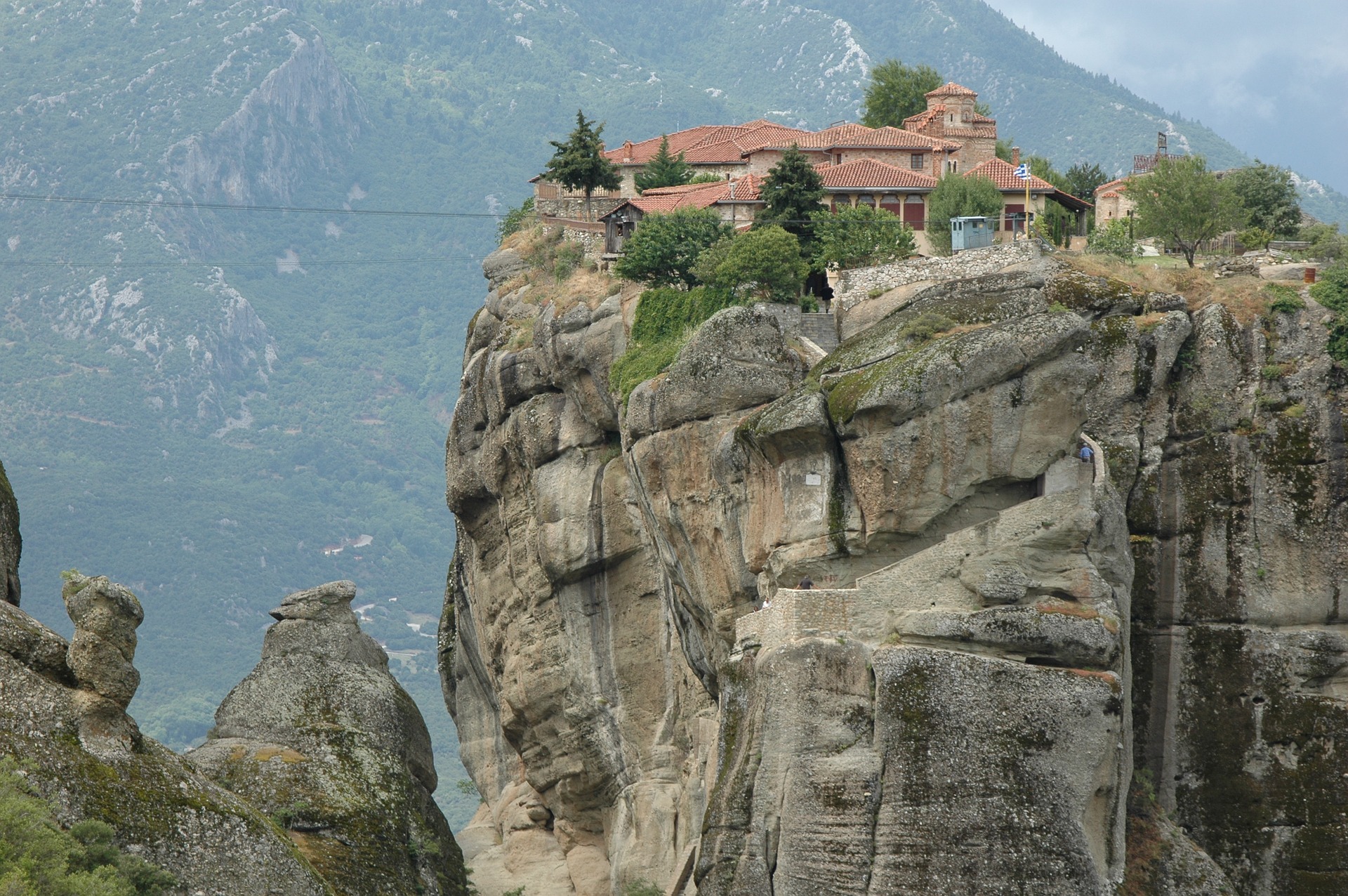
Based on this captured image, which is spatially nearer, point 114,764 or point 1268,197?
point 114,764

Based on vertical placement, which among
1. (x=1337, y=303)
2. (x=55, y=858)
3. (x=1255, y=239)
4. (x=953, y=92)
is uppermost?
(x=953, y=92)

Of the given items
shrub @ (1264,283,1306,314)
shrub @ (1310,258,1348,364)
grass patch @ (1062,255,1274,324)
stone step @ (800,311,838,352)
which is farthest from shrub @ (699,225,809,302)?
shrub @ (1310,258,1348,364)

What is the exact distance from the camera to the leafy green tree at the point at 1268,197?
3282 inches

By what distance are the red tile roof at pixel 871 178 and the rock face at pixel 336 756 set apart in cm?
2437

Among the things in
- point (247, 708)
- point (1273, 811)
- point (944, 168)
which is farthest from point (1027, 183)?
point (247, 708)

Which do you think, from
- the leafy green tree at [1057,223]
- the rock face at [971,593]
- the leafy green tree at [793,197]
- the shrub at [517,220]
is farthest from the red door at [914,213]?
the shrub at [517,220]

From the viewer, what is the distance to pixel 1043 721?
173 feet

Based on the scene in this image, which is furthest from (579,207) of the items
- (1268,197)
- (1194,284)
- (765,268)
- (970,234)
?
(1194,284)

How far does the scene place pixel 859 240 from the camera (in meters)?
72.3

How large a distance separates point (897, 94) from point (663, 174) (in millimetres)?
16100

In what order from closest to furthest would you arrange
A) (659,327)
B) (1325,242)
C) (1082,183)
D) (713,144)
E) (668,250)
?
(1325,242) < (659,327) < (668,250) < (713,144) < (1082,183)

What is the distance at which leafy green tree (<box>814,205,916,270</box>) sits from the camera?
236 feet

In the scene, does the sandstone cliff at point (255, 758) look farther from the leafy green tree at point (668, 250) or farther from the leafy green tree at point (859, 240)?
the leafy green tree at point (859, 240)

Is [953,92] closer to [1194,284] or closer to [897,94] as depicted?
[897,94]
